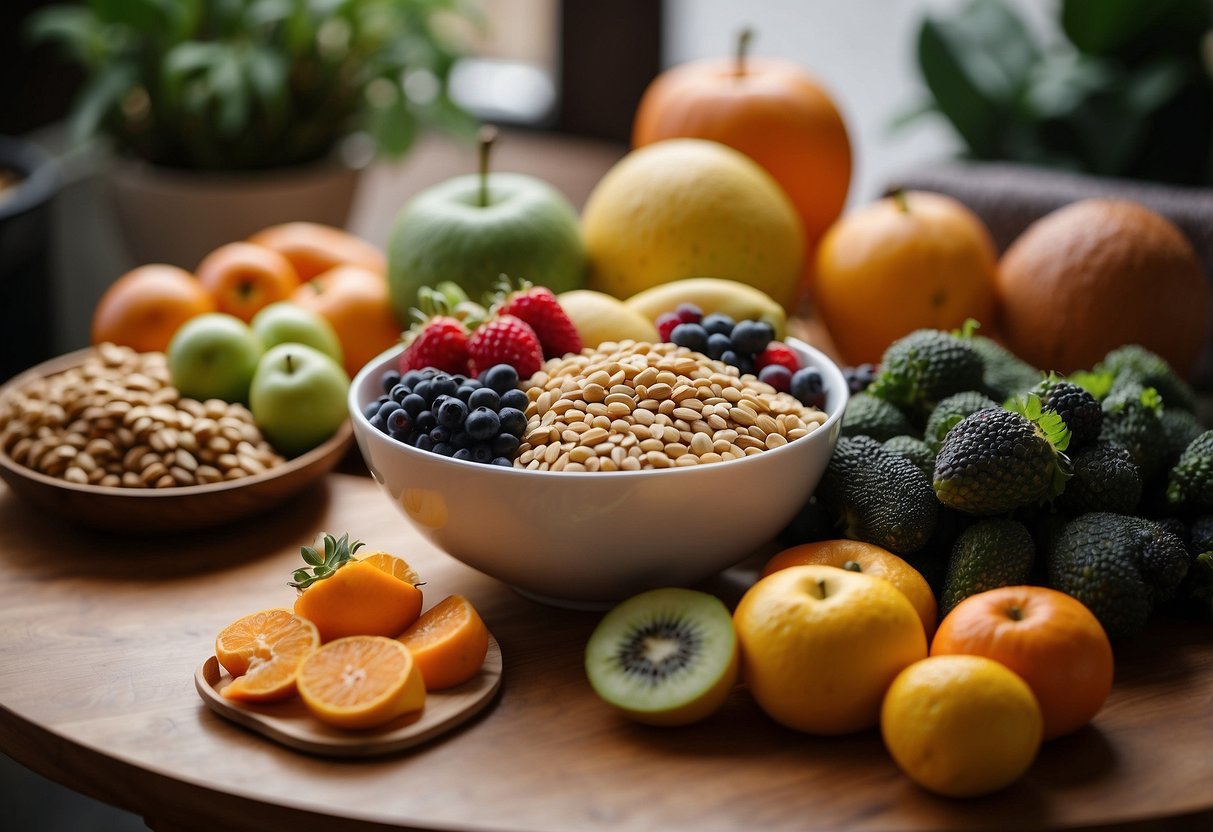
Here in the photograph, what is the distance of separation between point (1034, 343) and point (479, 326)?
0.72m

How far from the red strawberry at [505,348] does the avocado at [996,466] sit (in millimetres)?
354

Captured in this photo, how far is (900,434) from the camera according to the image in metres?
1.06

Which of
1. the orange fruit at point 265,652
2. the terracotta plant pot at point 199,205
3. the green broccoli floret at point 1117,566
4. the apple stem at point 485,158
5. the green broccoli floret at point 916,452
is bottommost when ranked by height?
the terracotta plant pot at point 199,205

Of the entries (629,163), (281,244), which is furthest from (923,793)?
(281,244)

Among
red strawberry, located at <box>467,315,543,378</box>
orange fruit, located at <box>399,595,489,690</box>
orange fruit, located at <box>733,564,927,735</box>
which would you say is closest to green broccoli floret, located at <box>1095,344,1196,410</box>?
orange fruit, located at <box>733,564,927,735</box>

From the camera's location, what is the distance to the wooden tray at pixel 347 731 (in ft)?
2.57

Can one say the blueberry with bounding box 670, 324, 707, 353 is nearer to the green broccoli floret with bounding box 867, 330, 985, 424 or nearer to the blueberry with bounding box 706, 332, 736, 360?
the blueberry with bounding box 706, 332, 736, 360

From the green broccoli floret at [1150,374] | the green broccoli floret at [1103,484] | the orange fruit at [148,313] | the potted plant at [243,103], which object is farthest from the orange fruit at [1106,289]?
the potted plant at [243,103]

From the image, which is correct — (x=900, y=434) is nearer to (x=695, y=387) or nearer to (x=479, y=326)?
(x=695, y=387)

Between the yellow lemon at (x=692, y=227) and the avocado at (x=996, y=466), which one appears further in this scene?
the yellow lemon at (x=692, y=227)

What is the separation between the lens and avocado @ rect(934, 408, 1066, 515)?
0.88 m

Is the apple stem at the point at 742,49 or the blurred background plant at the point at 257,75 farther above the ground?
the apple stem at the point at 742,49

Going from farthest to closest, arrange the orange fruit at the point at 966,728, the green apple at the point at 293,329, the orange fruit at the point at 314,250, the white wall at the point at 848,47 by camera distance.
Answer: the white wall at the point at 848,47
the orange fruit at the point at 314,250
the green apple at the point at 293,329
the orange fruit at the point at 966,728

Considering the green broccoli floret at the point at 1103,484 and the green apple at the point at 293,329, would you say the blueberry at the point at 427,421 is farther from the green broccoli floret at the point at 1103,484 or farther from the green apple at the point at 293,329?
the green broccoli floret at the point at 1103,484
